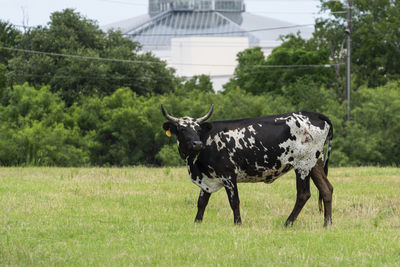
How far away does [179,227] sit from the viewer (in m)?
10.9

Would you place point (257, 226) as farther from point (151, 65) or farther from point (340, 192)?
point (151, 65)

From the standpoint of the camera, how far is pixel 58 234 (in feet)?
33.6

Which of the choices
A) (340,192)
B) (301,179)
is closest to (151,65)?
(340,192)

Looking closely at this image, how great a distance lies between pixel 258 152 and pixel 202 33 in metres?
87.2

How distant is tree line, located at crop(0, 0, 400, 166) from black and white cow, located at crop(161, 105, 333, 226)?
25.9 m

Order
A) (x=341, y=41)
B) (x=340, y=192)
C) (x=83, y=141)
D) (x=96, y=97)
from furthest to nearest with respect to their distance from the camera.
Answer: (x=341, y=41), (x=96, y=97), (x=83, y=141), (x=340, y=192)

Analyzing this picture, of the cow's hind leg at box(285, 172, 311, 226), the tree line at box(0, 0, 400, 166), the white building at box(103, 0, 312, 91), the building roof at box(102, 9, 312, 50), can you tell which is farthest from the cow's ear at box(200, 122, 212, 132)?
the building roof at box(102, 9, 312, 50)

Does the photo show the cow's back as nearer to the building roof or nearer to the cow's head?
the cow's head

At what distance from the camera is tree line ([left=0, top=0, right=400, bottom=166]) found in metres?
40.1

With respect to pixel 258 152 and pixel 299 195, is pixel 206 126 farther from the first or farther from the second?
pixel 299 195

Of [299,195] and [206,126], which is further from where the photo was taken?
[299,195]

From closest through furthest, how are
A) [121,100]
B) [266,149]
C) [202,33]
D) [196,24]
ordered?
1. [266,149]
2. [121,100]
3. [202,33]
4. [196,24]

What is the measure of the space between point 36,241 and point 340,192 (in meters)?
9.07

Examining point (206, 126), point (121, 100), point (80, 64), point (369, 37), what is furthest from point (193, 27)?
point (206, 126)
